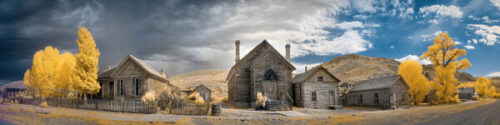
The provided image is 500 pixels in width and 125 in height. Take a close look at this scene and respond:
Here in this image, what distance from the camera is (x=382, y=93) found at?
35750 millimetres

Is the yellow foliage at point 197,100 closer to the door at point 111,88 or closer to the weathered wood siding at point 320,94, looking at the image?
the door at point 111,88

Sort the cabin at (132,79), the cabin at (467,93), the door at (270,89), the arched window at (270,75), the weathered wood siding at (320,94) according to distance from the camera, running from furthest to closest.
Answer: the cabin at (467,93), the weathered wood siding at (320,94), the arched window at (270,75), the door at (270,89), the cabin at (132,79)

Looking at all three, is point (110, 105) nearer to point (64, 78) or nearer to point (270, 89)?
point (64, 78)

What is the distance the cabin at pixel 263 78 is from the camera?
108 feet

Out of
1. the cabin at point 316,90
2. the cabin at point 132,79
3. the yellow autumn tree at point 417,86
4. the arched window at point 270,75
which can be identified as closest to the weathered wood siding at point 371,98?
the cabin at point 316,90

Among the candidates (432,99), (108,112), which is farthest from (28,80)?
(432,99)

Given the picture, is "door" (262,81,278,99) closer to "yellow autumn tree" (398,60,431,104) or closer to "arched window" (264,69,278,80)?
"arched window" (264,69,278,80)

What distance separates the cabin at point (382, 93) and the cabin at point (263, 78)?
35.6ft

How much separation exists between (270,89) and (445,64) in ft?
93.9

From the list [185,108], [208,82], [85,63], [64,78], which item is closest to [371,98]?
[185,108]

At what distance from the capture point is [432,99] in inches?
1711

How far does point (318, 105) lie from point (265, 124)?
1866cm

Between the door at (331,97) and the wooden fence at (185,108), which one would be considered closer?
the wooden fence at (185,108)

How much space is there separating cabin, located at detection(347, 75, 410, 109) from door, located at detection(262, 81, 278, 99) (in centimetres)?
1263
